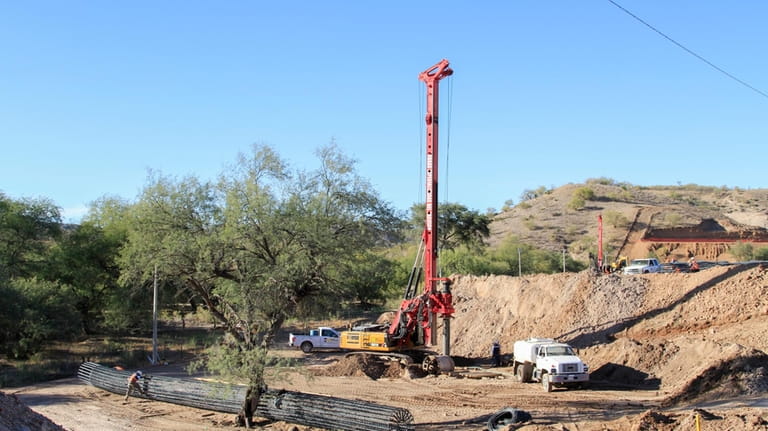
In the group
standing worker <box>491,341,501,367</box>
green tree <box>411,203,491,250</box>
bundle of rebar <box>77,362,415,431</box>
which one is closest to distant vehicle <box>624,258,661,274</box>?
standing worker <box>491,341,501,367</box>

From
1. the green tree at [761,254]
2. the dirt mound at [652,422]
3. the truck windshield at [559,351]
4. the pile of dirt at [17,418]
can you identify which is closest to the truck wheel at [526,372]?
the truck windshield at [559,351]

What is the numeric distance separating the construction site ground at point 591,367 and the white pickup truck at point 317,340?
790mm

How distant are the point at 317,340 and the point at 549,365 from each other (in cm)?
1818

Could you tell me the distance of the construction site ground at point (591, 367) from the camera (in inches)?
795

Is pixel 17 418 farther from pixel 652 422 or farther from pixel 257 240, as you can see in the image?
pixel 652 422

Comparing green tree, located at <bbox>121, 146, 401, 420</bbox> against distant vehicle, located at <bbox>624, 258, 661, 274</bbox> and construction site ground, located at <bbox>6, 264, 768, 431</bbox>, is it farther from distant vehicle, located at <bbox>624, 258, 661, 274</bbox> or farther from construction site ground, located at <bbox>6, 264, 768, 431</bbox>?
distant vehicle, located at <bbox>624, 258, 661, 274</bbox>

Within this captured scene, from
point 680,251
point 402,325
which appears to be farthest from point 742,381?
point 680,251

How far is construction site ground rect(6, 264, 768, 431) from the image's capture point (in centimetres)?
2020

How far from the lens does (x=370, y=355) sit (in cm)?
3142

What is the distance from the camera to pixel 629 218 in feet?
277

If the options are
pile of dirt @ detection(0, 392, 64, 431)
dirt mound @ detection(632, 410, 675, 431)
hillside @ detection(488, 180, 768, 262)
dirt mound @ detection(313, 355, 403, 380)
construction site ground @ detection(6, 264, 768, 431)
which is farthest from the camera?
hillside @ detection(488, 180, 768, 262)

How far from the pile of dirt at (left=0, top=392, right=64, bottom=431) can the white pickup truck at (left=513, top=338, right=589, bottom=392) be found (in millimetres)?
17159

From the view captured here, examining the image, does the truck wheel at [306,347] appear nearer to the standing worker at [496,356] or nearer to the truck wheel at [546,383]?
the standing worker at [496,356]

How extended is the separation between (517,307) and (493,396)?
13872 mm
